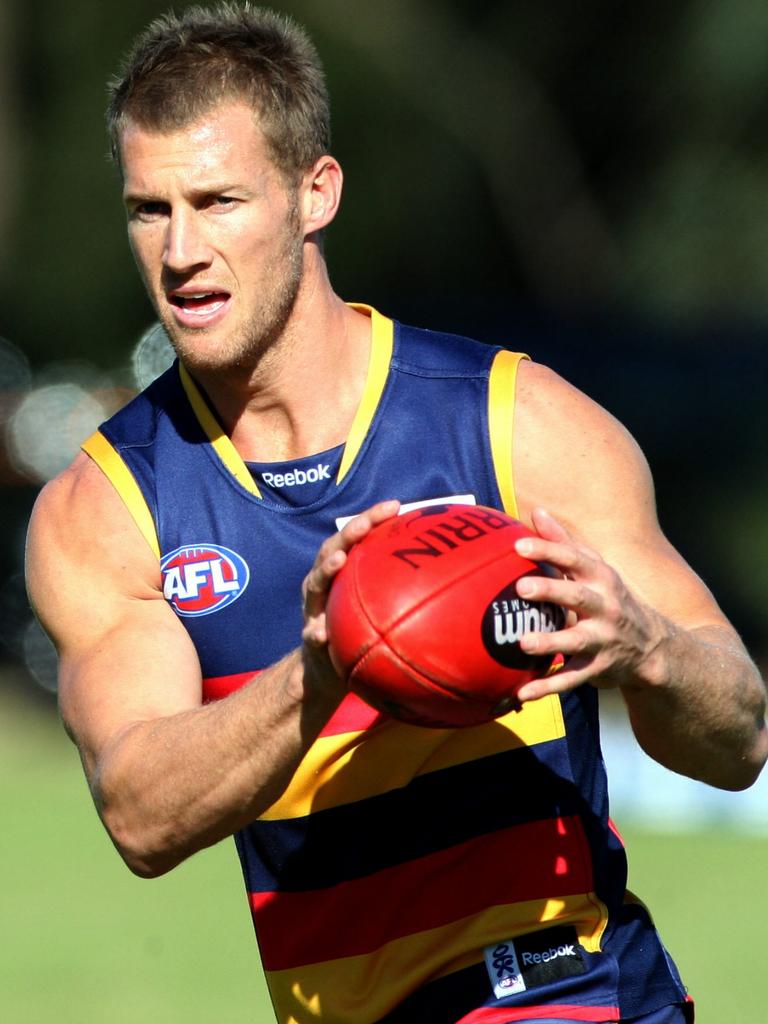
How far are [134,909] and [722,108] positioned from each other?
13394 mm

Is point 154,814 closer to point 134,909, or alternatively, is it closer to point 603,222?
point 134,909

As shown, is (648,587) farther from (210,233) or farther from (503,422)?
(210,233)

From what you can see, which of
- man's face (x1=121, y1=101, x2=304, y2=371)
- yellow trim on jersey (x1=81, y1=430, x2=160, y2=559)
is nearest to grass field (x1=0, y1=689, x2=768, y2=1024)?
yellow trim on jersey (x1=81, y1=430, x2=160, y2=559)

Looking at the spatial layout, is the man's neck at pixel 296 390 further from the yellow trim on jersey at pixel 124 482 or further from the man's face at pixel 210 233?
the yellow trim on jersey at pixel 124 482

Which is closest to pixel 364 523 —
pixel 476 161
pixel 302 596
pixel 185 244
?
pixel 302 596

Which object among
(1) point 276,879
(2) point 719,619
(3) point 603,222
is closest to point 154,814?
(1) point 276,879

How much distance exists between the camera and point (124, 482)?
12.9 ft

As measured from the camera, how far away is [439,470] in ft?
12.5

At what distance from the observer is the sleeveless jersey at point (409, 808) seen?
373 centimetres

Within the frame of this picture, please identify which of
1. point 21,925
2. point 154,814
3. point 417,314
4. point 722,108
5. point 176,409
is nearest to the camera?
point 154,814

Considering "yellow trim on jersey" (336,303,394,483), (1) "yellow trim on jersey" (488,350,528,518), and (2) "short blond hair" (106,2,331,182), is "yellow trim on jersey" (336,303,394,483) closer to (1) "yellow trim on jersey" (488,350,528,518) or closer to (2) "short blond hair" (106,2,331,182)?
(1) "yellow trim on jersey" (488,350,528,518)

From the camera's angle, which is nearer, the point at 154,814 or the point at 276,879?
the point at 154,814

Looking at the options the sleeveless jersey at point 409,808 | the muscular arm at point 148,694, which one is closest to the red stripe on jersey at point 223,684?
the sleeveless jersey at point 409,808

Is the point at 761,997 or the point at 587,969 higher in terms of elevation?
the point at 587,969
